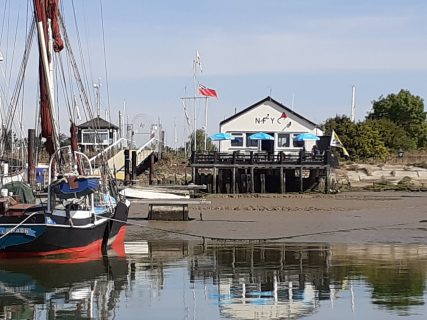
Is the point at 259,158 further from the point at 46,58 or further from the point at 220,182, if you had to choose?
the point at 46,58

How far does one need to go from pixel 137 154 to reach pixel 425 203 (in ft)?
94.5

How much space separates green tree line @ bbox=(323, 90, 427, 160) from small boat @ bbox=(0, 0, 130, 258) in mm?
70788

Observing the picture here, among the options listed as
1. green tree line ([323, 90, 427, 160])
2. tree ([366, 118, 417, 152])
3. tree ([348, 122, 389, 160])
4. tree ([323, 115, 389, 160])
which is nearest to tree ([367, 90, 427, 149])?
green tree line ([323, 90, 427, 160])

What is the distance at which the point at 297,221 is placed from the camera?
1619 inches

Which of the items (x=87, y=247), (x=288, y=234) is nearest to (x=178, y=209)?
(x=288, y=234)

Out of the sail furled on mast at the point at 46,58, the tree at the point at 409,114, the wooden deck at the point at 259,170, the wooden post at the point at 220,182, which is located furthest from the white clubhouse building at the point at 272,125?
the tree at the point at 409,114

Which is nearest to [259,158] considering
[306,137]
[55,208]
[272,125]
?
[306,137]

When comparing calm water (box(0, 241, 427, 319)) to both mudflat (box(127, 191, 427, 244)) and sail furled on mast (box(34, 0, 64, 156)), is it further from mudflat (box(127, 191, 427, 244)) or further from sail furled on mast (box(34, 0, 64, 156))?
sail furled on mast (box(34, 0, 64, 156))

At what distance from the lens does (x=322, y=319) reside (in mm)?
16250

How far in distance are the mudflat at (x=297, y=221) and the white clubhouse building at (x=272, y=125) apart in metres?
14.2

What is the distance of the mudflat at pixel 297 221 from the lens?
109 ft

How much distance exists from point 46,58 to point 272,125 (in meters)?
46.9

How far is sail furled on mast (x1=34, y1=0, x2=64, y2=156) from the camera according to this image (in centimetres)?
2902

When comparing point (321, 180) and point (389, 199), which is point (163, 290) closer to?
point (389, 199)
